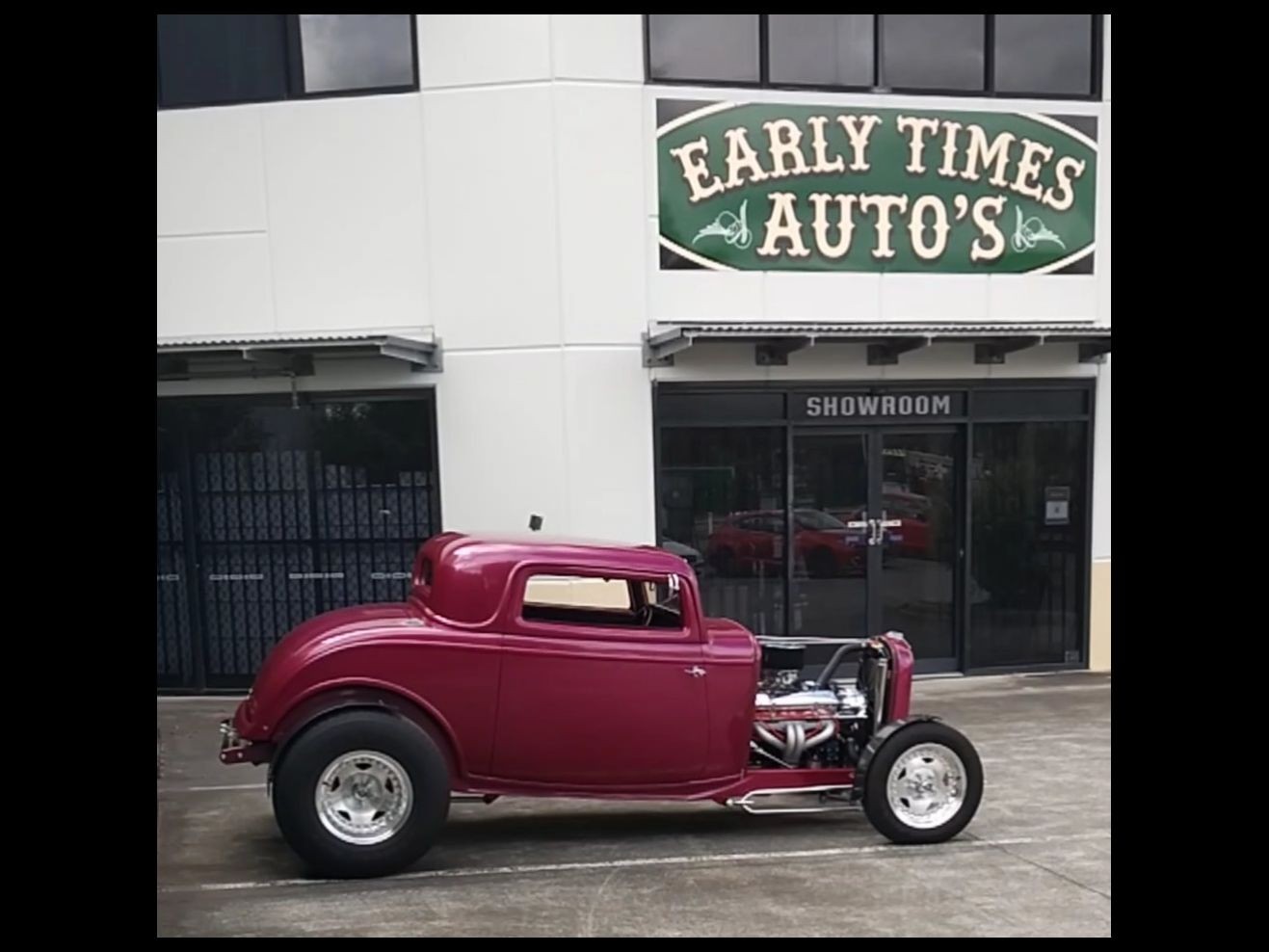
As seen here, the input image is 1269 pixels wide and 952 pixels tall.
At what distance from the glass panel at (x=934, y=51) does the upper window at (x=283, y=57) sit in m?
4.73

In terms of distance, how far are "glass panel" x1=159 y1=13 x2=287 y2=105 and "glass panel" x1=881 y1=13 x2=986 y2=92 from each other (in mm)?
5984

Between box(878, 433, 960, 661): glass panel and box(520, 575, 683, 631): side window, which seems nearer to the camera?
box(520, 575, 683, 631): side window

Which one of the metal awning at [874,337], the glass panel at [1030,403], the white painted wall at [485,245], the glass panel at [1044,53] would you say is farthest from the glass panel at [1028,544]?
the glass panel at [1044,53]

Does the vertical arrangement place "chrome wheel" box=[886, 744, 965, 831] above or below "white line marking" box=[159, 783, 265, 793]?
above

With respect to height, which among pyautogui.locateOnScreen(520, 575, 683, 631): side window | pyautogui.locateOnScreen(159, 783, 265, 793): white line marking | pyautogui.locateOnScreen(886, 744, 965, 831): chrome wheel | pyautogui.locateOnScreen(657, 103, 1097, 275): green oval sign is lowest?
pyautogui.locateOnScreen(159, 783, 265, 793): white line marking

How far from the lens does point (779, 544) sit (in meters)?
10.2

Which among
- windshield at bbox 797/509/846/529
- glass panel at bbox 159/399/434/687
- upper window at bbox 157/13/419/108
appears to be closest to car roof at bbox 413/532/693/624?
glass panel at bbox 159/399/434/687

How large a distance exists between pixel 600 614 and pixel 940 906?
2.56 meters

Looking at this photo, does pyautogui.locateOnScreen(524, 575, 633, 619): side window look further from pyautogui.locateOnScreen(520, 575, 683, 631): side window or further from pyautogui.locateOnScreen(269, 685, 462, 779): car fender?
pyautogui.locateOnScreen(269, 685, 462, 779): car fender

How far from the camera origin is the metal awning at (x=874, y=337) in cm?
916

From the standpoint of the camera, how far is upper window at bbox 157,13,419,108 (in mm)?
9516

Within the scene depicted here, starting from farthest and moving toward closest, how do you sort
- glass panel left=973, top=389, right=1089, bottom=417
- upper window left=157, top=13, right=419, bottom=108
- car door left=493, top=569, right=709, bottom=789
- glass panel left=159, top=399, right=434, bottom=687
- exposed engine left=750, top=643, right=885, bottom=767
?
glass panel left=973, top=389, right=1089, bottom=417 → glass panel left=159, top=399, right=434, bottom=687 → upper window left=157, top=13, right=419, bottom=108 → exposed engine left=750, top=643, right=885, bottom=767 → car door left=493, top=569, right=709, bottom=789

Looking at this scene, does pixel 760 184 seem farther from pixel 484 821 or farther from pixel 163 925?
pixel 163 925

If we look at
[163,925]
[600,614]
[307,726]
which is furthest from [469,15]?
[163,925]
